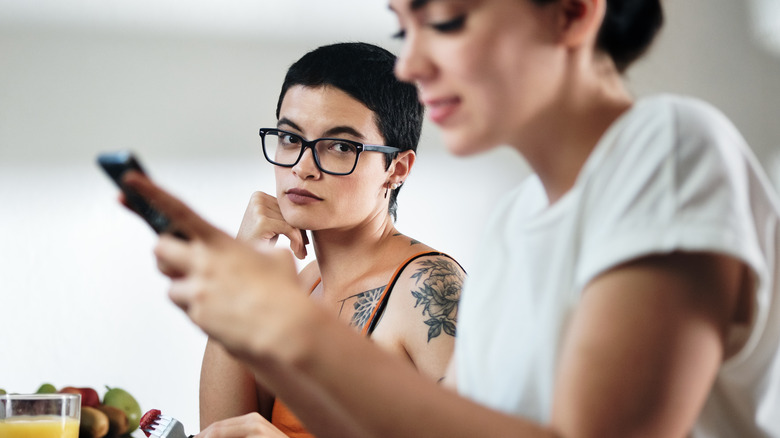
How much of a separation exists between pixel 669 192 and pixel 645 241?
0.04 m

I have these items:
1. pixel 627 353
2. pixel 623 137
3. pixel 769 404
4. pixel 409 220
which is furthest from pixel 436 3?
pixel 409 220

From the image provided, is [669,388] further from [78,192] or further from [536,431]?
[78,192]

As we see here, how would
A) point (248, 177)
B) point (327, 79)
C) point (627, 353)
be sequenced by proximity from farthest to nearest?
1. point (248, 177)
2. point (327, 79)
3. point (627, 353)

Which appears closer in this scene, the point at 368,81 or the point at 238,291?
the point at 238,291

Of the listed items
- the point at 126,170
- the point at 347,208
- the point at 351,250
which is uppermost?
the point at 126,170

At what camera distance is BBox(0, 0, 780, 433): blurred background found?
3076mm

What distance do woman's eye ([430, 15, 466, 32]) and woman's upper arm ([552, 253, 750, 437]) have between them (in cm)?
20

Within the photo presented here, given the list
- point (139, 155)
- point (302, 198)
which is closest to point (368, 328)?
point (302, 198)

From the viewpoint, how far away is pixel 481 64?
1.77ft

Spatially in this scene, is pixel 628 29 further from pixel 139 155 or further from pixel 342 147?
pixel 139 155

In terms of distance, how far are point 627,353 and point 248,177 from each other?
2.72 m

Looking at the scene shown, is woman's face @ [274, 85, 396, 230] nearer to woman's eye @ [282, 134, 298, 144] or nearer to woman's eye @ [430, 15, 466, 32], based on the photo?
woman's eye @ [282, 134, 298, 144]

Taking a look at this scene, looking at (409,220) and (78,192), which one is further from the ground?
(78,192)

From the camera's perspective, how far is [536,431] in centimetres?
48
